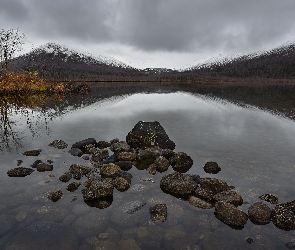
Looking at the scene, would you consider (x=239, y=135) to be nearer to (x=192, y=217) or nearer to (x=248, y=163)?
(x=248, y=163)

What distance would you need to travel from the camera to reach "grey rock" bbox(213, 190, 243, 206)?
9.30 metres

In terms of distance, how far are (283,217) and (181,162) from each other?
592 cm

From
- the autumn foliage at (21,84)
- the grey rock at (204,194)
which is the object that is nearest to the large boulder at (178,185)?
the grey rock at (204,194)

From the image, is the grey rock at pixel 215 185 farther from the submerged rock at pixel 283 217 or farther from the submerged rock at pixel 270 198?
the submerged rock at pixel 283 217

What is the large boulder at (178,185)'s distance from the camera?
10.2 m

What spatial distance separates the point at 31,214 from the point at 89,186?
2585 millimetres

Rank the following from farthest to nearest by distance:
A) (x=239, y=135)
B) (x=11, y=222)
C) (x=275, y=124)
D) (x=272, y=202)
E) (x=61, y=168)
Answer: (x=275, y=124) < (x=239, y=135) < (x=61, y=168) < (x=272, y=202) < (x=11, y=222)

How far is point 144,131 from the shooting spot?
16828 millimetres

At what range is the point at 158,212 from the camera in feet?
28.4

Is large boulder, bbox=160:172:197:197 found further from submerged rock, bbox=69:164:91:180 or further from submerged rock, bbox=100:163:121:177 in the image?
submerged rock, bbox=69:164:91:180

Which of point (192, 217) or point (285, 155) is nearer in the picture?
point (192, 217)

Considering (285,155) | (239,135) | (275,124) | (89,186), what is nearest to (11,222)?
(89,186)

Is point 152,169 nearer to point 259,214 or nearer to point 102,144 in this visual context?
point 102,144

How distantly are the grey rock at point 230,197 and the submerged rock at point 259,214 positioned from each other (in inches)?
24.1
